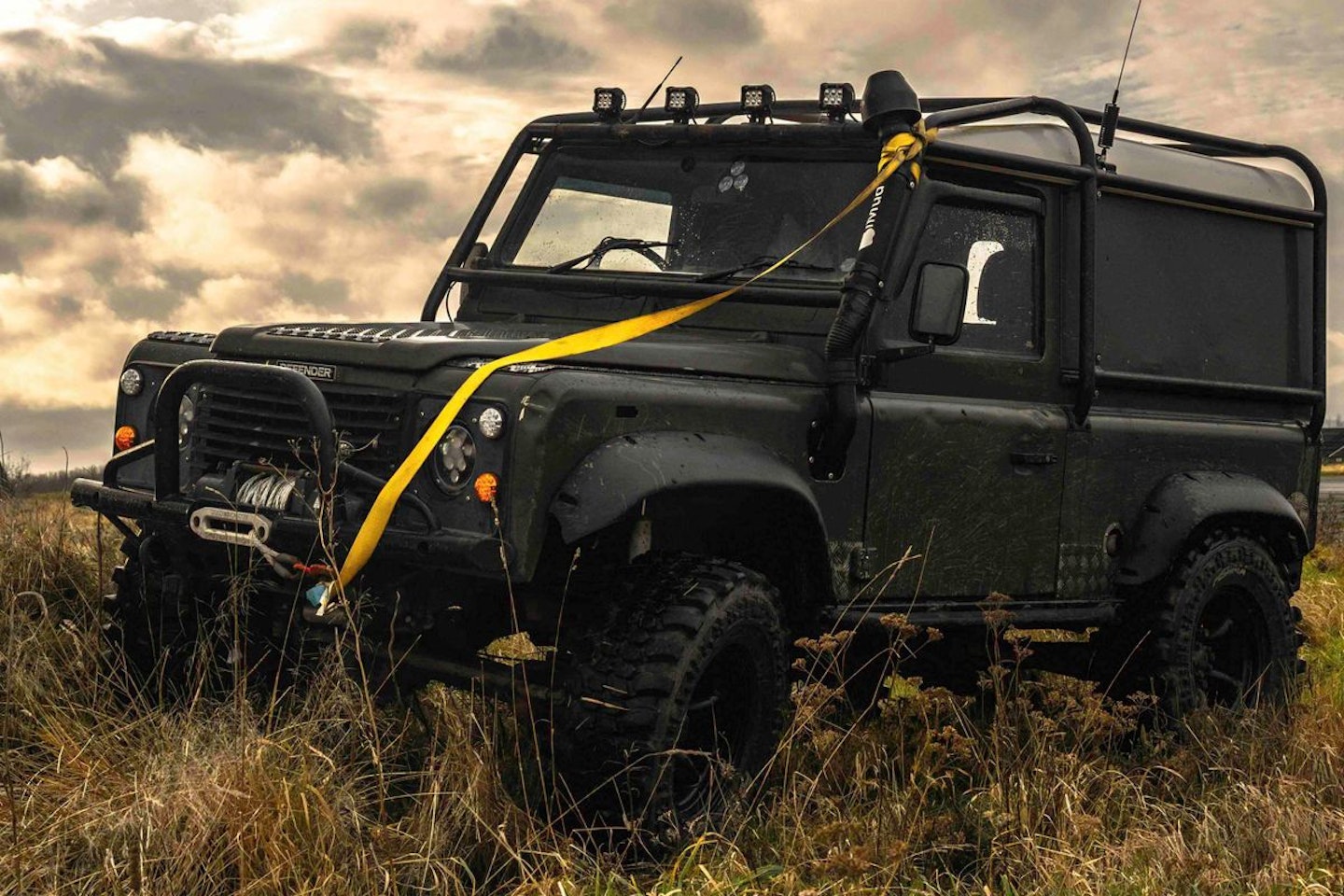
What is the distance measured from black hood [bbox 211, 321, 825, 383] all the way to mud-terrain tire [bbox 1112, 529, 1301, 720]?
224 cm

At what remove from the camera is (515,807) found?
4617 mm

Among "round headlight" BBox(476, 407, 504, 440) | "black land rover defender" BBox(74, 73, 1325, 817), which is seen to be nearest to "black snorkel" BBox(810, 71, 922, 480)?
"black land rover defender" BBox(74, 73, 1325, 817)

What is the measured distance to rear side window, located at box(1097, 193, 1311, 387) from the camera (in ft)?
22.3

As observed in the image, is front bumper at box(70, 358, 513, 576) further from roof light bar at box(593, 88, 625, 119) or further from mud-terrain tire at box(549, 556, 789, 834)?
roof light bar at box(593, 88, 625, 119)

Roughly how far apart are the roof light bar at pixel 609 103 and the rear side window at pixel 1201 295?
1.97 m

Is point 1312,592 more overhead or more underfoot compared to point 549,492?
more underfoot

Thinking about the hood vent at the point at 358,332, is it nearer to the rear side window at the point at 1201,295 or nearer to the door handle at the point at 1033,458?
the door handle at the point at 1033,458

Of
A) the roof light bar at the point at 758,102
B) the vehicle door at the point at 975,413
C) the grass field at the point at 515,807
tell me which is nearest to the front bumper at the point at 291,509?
the grass field at the point at 515,807

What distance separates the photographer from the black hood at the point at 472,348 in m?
4.82

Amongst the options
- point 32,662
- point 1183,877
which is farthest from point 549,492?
point 32,662

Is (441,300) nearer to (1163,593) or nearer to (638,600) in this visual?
(638,600)

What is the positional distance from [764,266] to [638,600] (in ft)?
4.87

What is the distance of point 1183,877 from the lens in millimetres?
4621

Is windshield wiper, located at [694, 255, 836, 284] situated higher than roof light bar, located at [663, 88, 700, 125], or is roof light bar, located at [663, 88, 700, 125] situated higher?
roof light bar, located at [663, 88, 700, 125]
